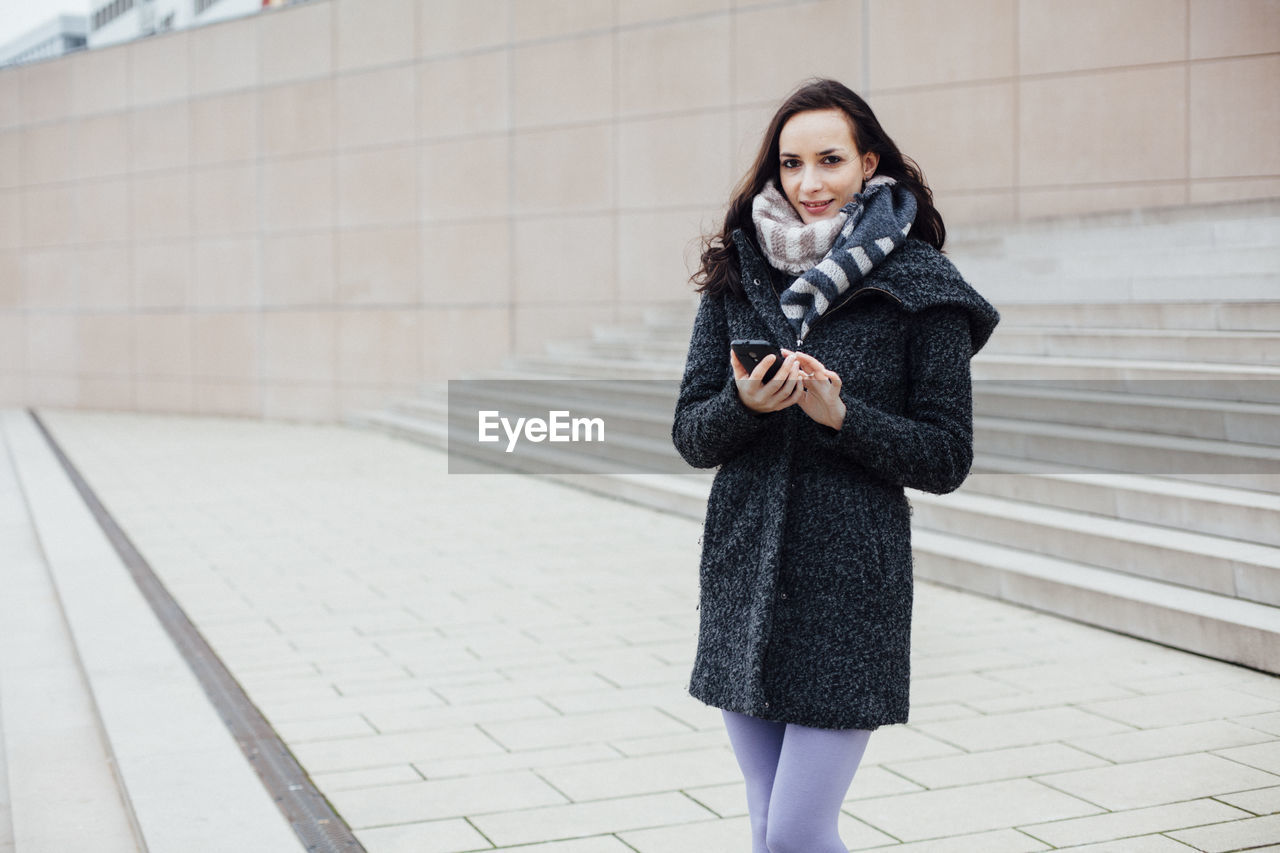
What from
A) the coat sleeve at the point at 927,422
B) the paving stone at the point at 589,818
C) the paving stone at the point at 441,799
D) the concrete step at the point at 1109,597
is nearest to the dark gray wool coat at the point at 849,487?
the coat sleeve at the point at 927,422

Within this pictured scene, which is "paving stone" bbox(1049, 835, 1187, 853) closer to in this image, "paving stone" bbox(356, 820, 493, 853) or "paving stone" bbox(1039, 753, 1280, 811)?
"paving stone" bbox(1039, 753, 1280, 811)

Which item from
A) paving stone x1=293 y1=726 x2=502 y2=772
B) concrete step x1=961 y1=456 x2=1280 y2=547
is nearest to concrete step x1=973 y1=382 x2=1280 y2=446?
concrete step x1=961 y1=456 x2=1280 y2=547

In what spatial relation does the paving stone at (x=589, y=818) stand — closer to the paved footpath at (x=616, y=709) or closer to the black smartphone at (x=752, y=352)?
the paved footpath at (x=616, y=709)

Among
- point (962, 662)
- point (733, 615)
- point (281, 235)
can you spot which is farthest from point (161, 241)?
point (733, 615)

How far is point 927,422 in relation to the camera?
7.25 feet

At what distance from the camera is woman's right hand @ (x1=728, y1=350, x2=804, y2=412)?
2023mm

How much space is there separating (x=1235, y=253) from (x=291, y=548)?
22.4 ft

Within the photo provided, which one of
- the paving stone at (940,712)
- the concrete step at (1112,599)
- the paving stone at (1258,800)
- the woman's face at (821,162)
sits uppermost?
the woman's face at (821,162)

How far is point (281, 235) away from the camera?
58.8ft

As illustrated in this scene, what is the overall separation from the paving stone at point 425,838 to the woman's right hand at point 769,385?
2019 millimetres

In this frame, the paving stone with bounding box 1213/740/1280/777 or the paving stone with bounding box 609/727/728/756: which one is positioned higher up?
the paving stone with bounding box 1213/740/1280/777

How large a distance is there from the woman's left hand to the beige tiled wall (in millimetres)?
10774

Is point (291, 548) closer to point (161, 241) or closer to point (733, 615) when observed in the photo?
point (733, 615)

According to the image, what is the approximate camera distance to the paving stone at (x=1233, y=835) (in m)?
3.49
